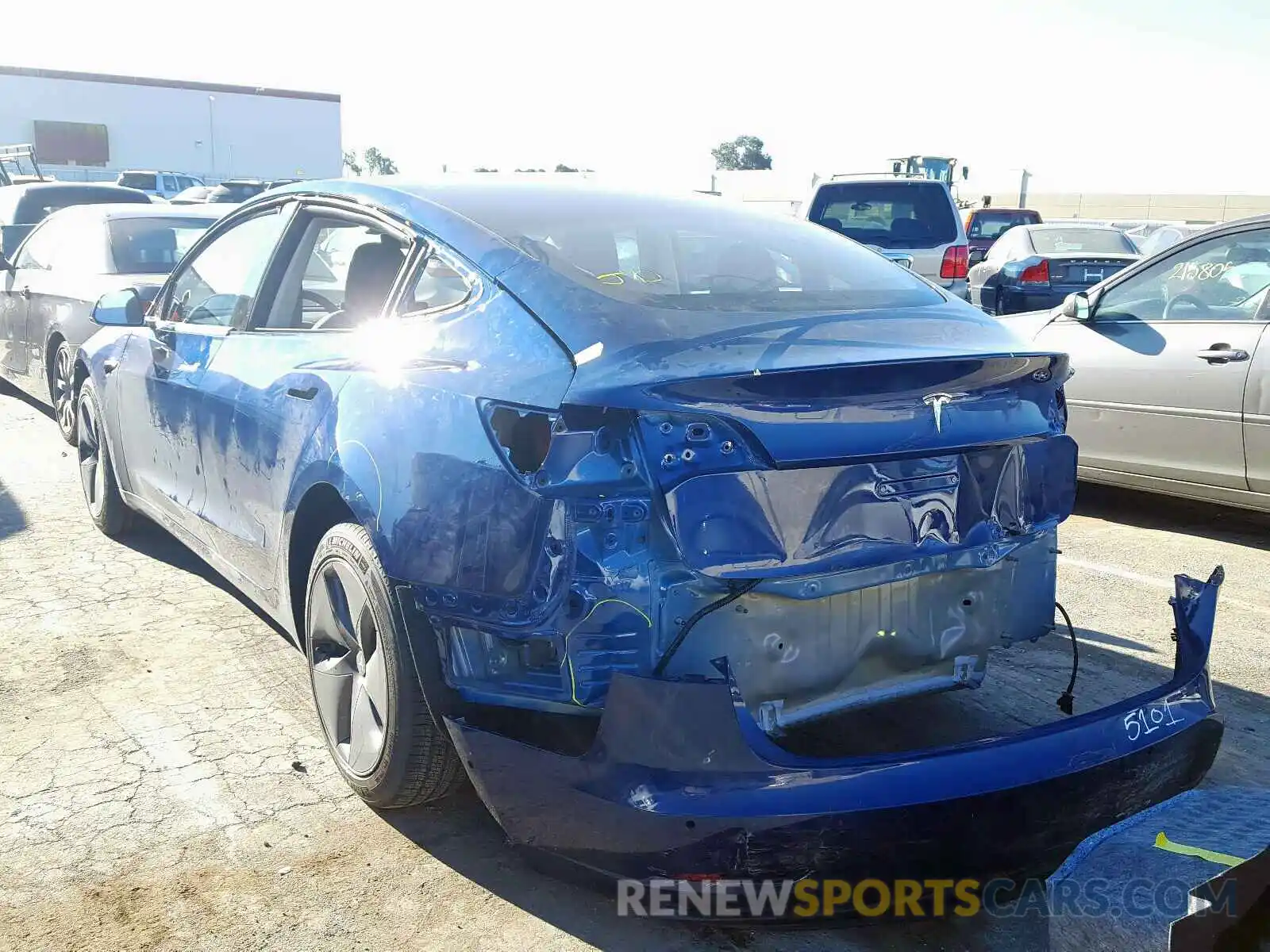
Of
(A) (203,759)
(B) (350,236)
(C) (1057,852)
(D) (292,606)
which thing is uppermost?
(B) (350,236)

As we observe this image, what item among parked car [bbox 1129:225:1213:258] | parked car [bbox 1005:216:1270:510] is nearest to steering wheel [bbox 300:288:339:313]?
parked car [bbox 1005:216:1270:510]

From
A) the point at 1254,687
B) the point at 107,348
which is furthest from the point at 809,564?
the point at 107,348

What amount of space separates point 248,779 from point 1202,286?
510 cm

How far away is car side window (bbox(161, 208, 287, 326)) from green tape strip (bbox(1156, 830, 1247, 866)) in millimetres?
3062

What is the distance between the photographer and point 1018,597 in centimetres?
288

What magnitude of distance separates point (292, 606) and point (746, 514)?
168cm

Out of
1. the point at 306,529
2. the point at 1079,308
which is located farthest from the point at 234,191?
the point at 306,529

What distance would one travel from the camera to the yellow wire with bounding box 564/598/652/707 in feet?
7.68

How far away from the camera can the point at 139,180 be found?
2967 cm

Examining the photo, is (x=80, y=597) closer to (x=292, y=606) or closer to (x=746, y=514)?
(x=292, y=606)

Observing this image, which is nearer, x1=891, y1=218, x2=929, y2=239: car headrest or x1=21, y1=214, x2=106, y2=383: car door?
x1=21, y1=214, x2=106, y2=383: car door

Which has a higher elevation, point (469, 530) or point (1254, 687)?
point (469, 530)

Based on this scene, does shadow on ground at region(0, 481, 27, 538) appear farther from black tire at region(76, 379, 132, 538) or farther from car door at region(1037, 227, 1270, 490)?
car door at region(1037, 227, 1270, 490)

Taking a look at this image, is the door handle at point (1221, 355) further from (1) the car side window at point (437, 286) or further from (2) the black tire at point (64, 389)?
(2) the black tire at point (64, 389)
